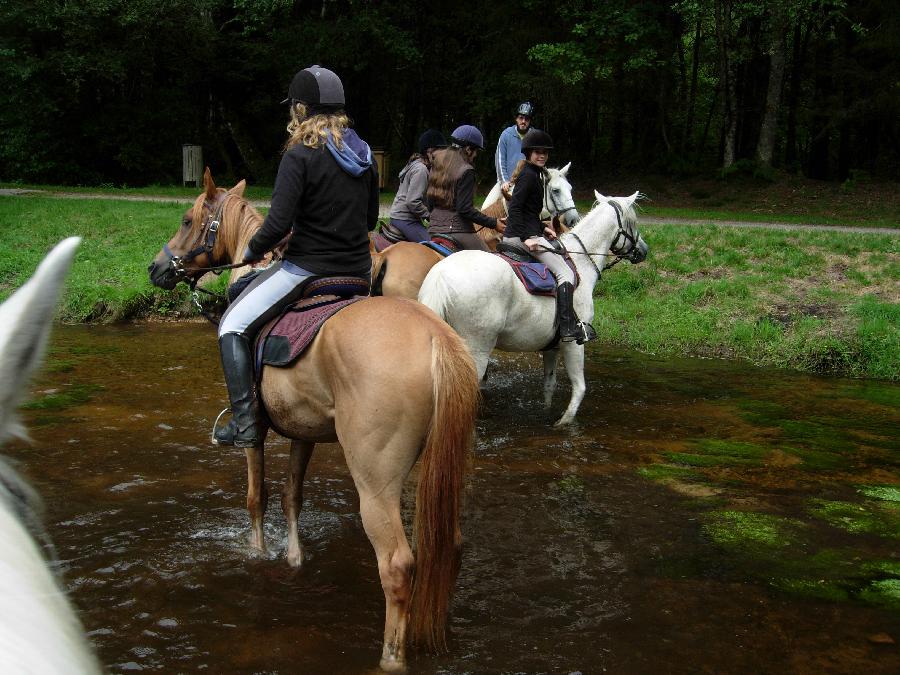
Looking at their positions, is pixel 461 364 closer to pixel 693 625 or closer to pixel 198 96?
pixel 693 625

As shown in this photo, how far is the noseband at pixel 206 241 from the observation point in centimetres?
594

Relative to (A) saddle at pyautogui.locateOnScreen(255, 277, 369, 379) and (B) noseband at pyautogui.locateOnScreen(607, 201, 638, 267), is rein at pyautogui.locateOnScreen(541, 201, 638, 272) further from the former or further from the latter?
(A) saddle at pyautogui.locateOnScreen(255, 277, 369, 379)

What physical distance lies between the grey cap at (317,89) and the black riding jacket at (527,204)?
4147 mm

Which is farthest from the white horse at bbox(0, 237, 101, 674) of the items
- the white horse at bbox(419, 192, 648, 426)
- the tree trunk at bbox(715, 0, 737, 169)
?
the tree trunk at bbox(715, 0, 737, 169)

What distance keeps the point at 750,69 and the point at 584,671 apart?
85.9 feet

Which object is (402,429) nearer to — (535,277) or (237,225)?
(237,225)

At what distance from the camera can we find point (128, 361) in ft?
34.4

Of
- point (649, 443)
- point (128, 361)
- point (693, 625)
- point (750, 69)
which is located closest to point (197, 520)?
point (693, 625)

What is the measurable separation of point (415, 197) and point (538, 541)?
489 cm

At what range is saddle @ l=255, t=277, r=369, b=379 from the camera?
4.57 m

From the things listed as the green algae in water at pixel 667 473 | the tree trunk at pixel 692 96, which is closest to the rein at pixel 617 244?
the green algae in water at pixel 667 473

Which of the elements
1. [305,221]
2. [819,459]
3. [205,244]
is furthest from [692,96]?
[305,221]

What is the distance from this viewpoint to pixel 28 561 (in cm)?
93

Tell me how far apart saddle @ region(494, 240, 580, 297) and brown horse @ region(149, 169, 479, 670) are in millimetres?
3948
